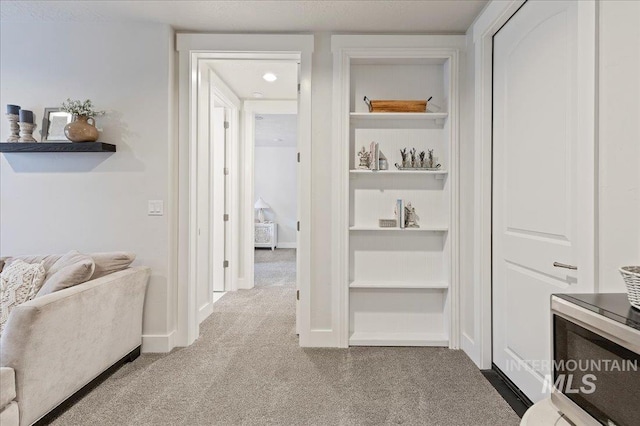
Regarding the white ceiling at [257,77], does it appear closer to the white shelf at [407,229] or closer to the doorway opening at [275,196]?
the white shelf at [407,229]

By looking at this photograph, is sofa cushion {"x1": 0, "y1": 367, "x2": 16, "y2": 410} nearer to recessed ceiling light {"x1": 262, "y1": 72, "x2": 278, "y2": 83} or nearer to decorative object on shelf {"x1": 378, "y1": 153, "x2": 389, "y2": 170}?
decorative object on shelf {"x1": 378, "y1": 153, "x2": 389, "y2": 170}

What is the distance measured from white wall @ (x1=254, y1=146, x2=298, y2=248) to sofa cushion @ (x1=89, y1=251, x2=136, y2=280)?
22.7 ft

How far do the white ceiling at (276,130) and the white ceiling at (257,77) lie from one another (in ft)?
3.40

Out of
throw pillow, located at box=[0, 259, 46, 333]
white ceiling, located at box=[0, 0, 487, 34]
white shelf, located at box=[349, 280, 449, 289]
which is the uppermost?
white ceiling, located at box=[0, 0, 487, 34]

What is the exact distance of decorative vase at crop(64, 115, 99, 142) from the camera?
104 inches

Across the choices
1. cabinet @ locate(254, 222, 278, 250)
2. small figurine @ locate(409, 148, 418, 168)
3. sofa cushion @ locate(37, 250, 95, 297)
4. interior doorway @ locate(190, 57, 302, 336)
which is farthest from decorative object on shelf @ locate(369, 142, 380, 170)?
cabinet @ locate(254, 222, 278, 250)

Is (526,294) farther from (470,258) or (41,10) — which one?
(41,10)

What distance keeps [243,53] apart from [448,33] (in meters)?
1.60

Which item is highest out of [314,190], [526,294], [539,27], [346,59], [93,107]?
[346,59]

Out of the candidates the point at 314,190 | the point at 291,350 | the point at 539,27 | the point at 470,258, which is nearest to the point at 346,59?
the point at 314,190

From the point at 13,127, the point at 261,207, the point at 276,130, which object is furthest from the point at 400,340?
the point at 261,207

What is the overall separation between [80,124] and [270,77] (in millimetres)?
1910

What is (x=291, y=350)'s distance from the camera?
2846 millimetres

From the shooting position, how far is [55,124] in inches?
109
